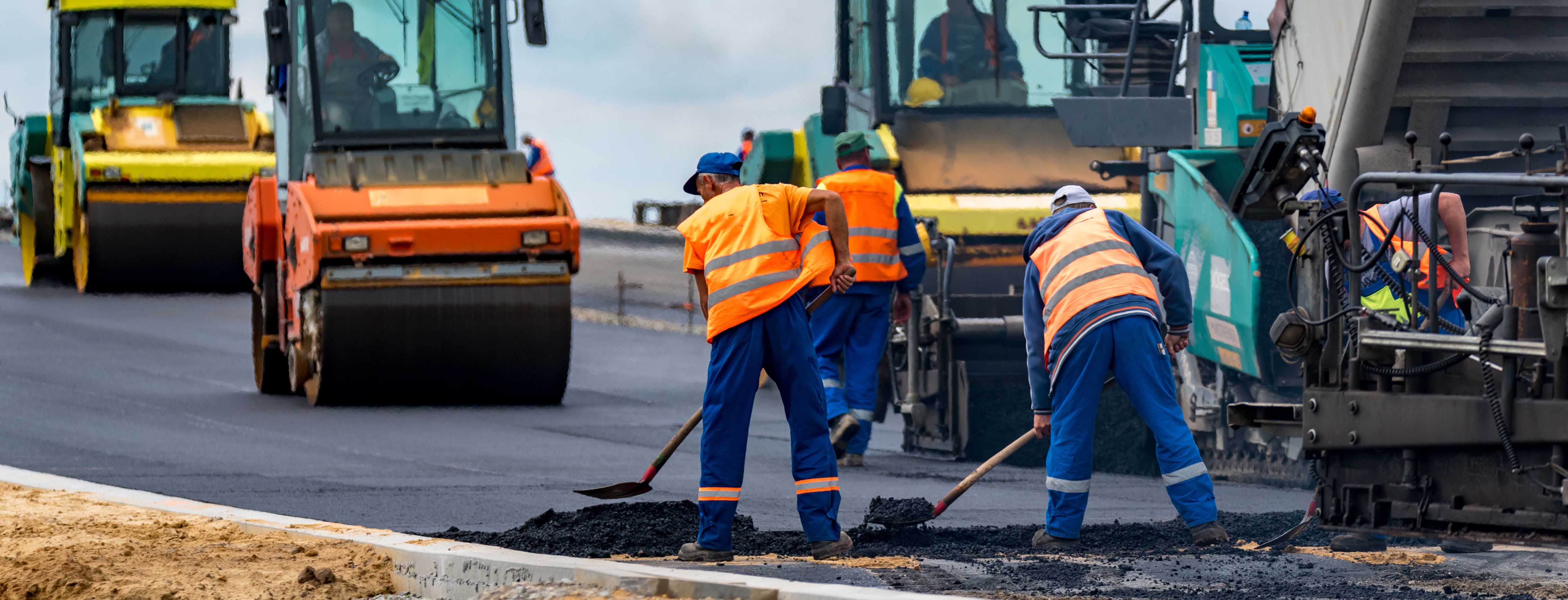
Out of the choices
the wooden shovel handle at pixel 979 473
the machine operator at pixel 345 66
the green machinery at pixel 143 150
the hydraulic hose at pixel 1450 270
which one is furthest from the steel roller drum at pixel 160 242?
the hydraulic hose at pixel 1450 270

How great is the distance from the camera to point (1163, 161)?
980cm

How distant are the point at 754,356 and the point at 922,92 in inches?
240

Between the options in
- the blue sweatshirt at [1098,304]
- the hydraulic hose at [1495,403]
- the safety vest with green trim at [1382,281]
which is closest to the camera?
the hydraulic hose at [1495,403]

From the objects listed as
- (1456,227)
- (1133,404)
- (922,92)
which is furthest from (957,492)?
(922,92)

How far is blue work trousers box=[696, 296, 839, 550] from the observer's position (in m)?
6.23

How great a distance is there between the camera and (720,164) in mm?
6633

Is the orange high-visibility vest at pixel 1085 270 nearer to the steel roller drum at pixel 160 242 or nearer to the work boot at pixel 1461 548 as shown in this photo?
the work boot at pixel 1461 548

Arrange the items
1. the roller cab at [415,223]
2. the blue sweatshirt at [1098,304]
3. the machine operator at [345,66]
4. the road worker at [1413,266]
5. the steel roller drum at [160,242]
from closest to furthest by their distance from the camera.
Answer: the road worker at [1413,266]
the blue sweatshirt at [1098,304]
the roller cab at [415,223]
the machine operator at [345,66]
the steel roller drum at [160,242]

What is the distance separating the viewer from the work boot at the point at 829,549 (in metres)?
A: 6.26

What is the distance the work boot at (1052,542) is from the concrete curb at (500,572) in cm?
131

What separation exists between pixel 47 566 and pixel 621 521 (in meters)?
1.90

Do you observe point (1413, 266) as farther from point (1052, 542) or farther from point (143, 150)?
point (143, 150)

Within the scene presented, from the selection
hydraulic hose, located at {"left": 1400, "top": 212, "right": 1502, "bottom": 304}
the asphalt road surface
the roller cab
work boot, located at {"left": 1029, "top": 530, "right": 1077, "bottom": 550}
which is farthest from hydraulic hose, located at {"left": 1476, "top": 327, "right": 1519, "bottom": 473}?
the roller cab

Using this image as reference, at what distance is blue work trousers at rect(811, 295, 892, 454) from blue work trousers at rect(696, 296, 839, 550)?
3.16m
